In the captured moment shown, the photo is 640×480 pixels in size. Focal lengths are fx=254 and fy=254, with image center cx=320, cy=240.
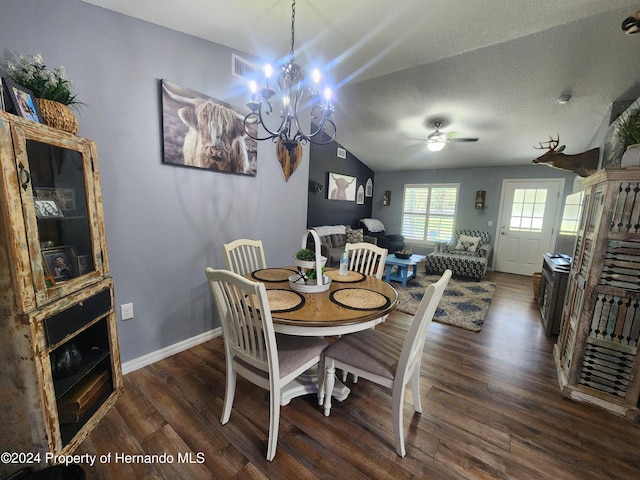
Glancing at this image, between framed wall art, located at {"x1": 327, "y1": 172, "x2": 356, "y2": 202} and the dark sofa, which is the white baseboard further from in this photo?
the dark sofa

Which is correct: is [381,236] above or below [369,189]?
below

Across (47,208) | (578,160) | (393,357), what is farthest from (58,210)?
(578,160)

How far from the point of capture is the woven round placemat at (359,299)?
1.49 metres

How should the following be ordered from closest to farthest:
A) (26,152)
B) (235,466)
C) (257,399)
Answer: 1. (26,152)
2. (235,466)
3. (257,399)

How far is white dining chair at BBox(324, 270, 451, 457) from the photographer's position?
124cm

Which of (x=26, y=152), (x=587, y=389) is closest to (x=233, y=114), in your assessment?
(x=26, y=152)

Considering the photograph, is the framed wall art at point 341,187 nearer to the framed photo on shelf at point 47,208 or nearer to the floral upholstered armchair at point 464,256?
the floral upholstered armchair at point 464,256

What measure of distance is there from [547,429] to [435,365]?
0.74m

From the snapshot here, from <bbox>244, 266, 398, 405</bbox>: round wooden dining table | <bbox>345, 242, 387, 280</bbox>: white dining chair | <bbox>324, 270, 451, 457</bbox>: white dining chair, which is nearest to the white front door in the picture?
<bbox>345, 242, 387, 280</bbox>: white dining chair

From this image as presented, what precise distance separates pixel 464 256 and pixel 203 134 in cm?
484

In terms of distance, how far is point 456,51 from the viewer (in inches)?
92.7

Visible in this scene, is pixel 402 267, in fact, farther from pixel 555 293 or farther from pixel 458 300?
pixel 555 293

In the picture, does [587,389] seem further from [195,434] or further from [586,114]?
[586,114]

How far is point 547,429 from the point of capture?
156 cm
